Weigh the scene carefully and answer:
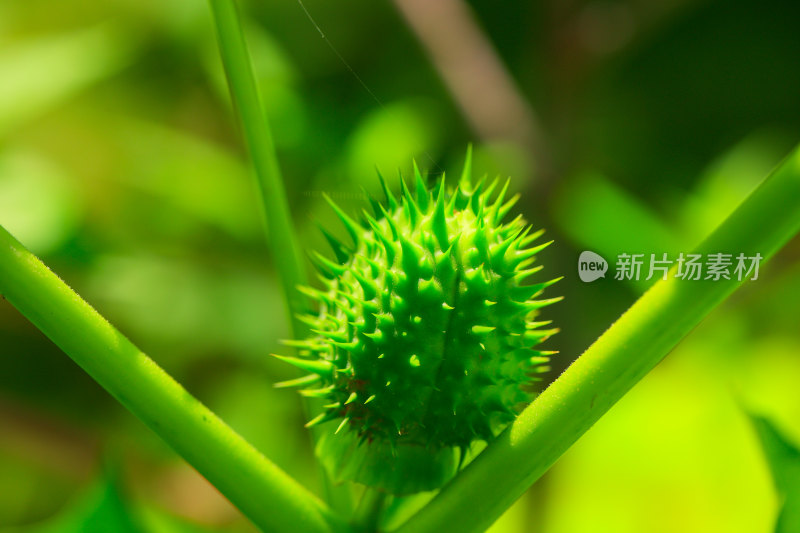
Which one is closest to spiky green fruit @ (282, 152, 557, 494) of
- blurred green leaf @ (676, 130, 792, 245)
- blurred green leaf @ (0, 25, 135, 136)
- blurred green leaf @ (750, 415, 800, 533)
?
blurred green leaf @ (750, 415, 800, 533)

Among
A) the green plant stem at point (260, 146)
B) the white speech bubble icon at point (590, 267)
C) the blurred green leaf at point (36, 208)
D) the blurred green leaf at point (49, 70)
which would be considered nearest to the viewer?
the green plant stem at point (260, 146)

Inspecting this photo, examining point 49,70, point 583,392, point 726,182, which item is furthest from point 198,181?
point 583,392

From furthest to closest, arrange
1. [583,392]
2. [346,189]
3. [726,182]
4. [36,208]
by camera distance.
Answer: [726,182] < [36,208] < [346,189] < [583,392]

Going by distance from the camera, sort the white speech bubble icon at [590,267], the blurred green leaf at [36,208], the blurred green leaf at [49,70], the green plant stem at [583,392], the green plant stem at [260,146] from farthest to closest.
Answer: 1. the blurred green leaf at [49,70]
2. the blurred green leaf at [36,208]
3. the white speech bubble icon at [590,267]
4. the green plant stem at [260,146]
5. the green plant stem at [583,392]

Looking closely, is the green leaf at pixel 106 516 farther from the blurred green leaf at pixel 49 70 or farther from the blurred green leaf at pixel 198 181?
the blurred green leaf at pixel 49 70

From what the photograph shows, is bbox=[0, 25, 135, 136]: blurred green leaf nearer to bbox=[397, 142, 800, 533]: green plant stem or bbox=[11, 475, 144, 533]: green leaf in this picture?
bbox=[11, 475, 144, 533]: green leaf

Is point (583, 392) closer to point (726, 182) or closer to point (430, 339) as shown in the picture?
point (430, 339)

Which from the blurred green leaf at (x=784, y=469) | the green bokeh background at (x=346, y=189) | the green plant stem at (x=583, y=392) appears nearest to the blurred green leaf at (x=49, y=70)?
the green bokeh background at (x=346, y=189)

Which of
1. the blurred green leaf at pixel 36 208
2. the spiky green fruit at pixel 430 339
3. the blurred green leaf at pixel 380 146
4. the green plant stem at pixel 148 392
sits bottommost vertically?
the blurred green leaf at pixel 36 208
